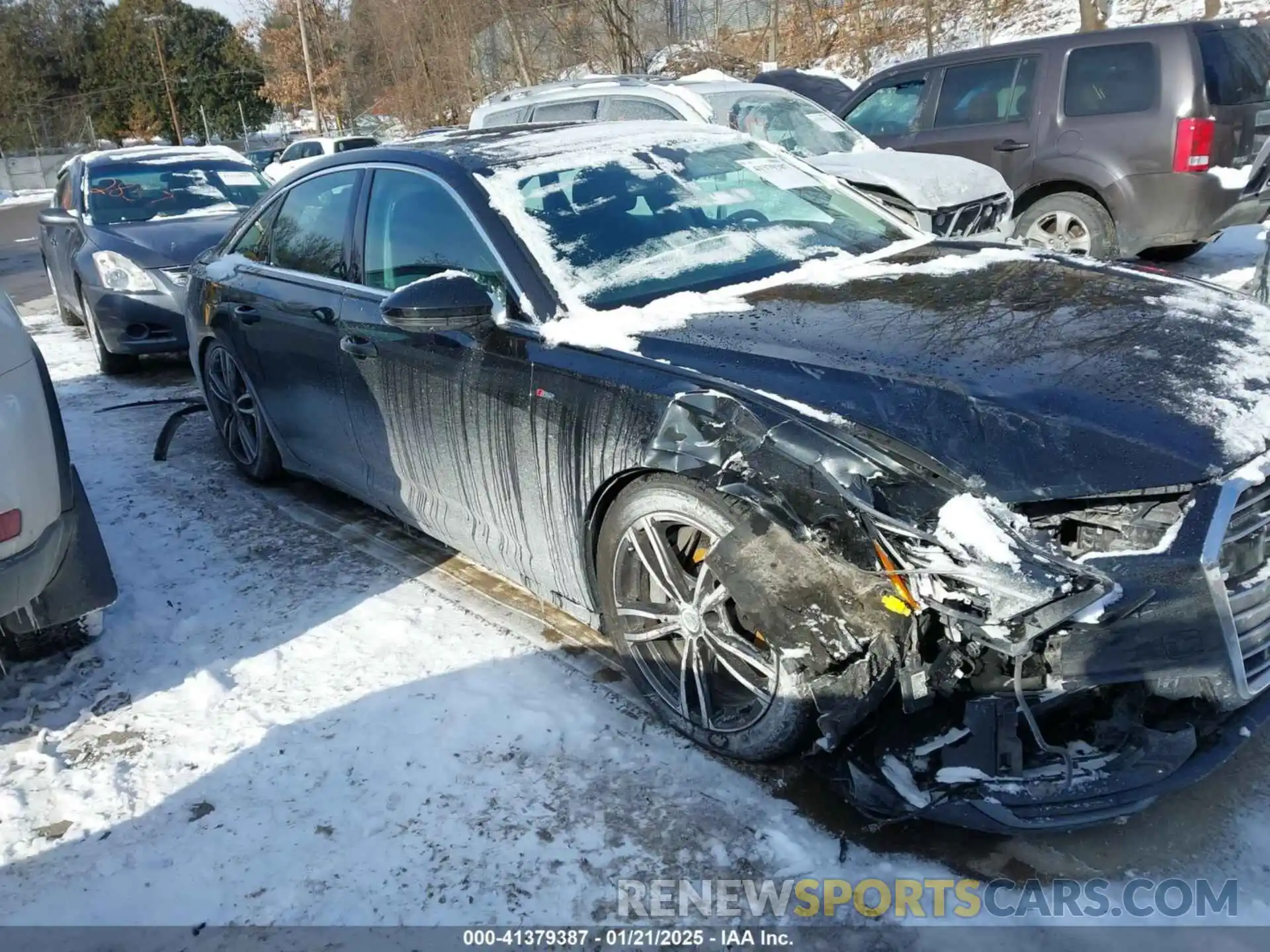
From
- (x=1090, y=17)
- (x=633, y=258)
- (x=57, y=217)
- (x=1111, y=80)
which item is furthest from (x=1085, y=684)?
(x=1090, y=17)

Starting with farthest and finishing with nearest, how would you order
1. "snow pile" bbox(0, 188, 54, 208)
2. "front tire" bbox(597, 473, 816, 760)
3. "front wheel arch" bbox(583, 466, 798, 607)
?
"snow pile" bbox(0, 188, 54, 208), "front tire" bbox(597, 473, 816, 760), "front wheel arch" bbox(583, 466, 798, 607)

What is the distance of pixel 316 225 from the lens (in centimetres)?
434

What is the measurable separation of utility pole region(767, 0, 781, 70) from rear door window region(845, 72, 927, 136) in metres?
14.3

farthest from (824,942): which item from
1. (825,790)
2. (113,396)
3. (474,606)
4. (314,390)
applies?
(113,396)

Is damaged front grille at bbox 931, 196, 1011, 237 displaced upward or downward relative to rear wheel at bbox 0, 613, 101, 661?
upward

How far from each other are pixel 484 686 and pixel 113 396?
18.2 feet

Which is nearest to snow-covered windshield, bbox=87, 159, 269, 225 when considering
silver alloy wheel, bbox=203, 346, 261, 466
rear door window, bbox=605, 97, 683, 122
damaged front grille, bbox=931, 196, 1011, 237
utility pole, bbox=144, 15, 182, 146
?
rear door window, bbox=605, 97, 683, 122

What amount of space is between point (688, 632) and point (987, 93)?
719 centimetres

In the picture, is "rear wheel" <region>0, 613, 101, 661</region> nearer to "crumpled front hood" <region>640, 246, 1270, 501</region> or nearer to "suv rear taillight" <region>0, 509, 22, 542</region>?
"suv rear taillight" <region>0, 509, 22, 542</region>

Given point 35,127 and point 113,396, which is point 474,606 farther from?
point 35,127

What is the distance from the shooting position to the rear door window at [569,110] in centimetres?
873

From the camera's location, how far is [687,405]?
2611mm

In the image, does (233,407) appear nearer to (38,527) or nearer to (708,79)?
(38,527)

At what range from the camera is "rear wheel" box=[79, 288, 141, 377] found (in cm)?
798
